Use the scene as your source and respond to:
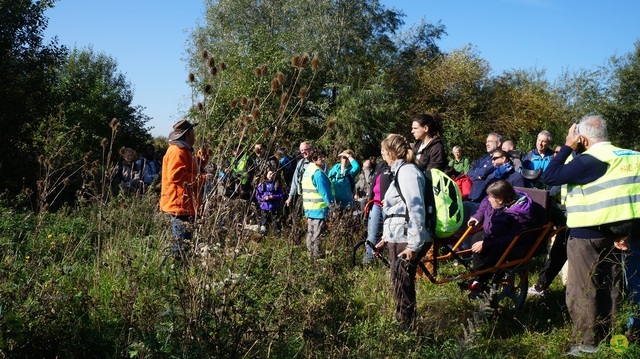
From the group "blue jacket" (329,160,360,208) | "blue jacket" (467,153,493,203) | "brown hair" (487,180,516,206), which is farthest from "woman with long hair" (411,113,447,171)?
"blue jacket" (329,160,360,208)

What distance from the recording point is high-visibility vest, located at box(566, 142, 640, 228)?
4.45m

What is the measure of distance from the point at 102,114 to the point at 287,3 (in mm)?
13466

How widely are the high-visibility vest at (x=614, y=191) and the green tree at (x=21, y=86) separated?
11.7 m

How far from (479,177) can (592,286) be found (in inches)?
158

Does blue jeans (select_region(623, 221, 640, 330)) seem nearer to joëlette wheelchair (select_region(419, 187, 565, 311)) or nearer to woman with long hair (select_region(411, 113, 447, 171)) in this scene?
joëlette wheelchair (select_region(419, 187, 565, 311))

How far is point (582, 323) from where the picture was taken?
15.3 feet

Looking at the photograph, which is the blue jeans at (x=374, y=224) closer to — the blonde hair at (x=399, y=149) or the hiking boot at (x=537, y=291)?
the hiking boot at (x=537, y=291)

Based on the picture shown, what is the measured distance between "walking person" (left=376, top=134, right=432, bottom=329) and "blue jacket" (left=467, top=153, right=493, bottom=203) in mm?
3597

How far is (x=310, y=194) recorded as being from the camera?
25.6 ft

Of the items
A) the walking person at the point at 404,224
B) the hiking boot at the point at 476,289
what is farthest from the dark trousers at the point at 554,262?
the walking person at the point at 404,224

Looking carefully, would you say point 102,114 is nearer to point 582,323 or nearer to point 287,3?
point 287,3

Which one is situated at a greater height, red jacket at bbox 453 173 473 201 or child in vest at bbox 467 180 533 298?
red jacket at bbox 453 173 473 201

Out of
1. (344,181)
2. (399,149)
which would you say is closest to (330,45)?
(344,181)

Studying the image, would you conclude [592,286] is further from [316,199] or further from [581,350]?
[316,199]
